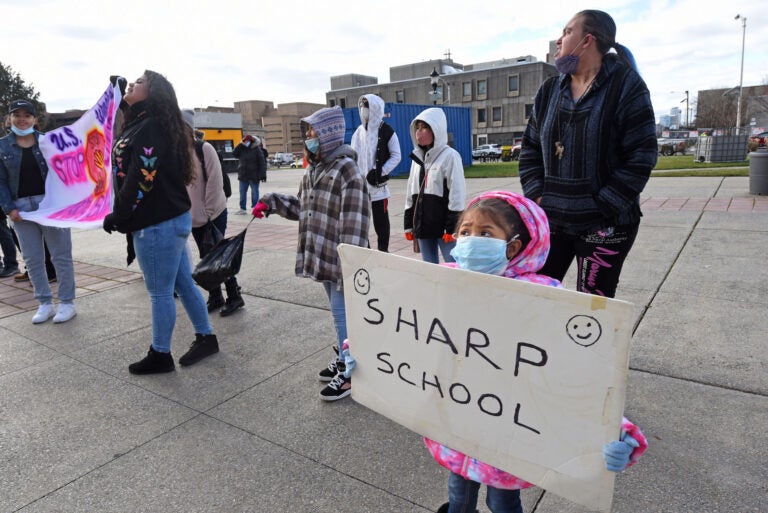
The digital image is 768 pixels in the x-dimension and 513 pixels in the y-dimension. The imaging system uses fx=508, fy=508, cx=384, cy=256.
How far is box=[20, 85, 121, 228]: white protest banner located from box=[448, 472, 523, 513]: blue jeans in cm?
386

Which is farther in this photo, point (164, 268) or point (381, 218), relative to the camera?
point (381, 218)

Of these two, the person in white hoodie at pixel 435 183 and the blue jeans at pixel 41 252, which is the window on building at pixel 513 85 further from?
A: the blue jeans at pixel 41 252

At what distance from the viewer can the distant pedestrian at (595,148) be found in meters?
2.21

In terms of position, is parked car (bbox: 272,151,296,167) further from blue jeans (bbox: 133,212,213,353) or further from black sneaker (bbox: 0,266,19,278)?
blue jeans (bbox: 133,212,213,353)

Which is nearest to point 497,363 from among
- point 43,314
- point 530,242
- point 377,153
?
point 530,242

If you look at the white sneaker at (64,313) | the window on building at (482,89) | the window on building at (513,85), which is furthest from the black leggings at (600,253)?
the window on building at (482,89)

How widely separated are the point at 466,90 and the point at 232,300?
206 feet

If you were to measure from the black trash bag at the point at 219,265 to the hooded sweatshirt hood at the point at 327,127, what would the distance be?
2.67ft

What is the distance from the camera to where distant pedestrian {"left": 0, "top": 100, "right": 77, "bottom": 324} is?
4.52 metres

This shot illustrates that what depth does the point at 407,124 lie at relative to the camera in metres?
21.1

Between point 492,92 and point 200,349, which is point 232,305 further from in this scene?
point 492,92

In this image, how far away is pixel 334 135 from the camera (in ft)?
9.55

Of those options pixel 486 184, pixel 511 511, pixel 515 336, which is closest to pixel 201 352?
pixel 511 511

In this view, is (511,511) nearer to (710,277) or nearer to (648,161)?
(648,161)
